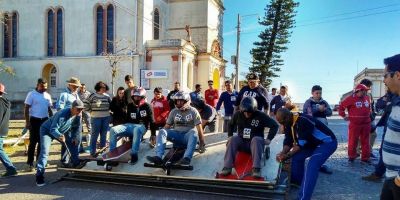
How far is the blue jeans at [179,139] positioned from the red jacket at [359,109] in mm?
4050

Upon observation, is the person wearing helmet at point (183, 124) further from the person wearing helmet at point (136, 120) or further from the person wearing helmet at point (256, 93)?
the person wearing helmet at point (256, 93)

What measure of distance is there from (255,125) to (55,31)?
30244 mm

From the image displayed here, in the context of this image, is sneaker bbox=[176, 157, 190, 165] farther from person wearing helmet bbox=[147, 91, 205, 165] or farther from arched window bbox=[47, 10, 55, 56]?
arched window bbox=[47, 10, 55, 56]

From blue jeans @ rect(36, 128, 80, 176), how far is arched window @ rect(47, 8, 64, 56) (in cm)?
2701

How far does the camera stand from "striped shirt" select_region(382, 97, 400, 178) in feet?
9.20

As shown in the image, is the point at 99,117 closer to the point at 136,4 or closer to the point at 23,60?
the point at 136,4

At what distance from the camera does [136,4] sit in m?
29.3

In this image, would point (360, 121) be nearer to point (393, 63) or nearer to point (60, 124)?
point (393, 63)

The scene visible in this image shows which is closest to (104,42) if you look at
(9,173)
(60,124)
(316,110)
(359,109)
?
(9,173)

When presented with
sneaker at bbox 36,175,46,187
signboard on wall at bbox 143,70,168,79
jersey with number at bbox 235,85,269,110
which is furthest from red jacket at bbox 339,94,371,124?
signboard on wall at bbox 143,70,168,79

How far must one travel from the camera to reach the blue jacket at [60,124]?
22.7ft

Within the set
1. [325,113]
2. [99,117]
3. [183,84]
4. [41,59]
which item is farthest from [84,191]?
[41,59]

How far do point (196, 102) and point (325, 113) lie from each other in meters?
3.19

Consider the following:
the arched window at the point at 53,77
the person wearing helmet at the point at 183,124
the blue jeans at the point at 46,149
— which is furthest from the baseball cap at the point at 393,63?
the arched window at the point at 53,77
